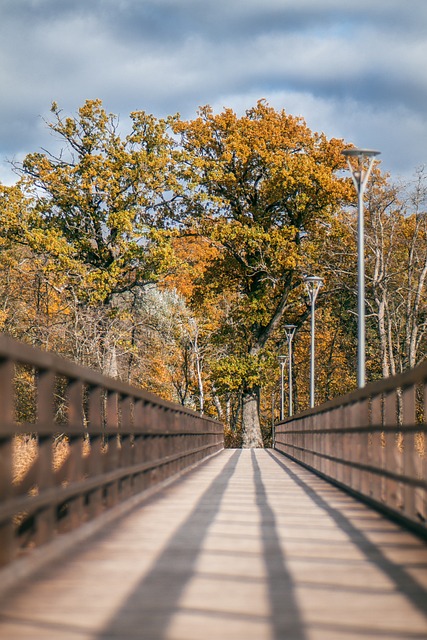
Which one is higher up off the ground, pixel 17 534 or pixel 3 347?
pixel 3 347

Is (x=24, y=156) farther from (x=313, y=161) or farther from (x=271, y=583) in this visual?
(x=271, y=583)

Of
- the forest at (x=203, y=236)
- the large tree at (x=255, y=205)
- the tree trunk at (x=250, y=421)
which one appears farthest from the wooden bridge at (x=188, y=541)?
the tree trunk at (x=250, y=421)

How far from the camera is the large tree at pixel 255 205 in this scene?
44000 mm

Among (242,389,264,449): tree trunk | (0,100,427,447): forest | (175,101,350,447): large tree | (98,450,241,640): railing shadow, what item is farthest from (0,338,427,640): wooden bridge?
(242,389,264,449): tree trunk

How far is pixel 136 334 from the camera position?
4462 cm

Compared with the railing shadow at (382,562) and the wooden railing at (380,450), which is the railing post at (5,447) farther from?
the wooden railing at (380,450)

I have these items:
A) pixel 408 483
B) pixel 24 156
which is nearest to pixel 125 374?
pixel 24 156

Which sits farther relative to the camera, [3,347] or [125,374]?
[125,374]

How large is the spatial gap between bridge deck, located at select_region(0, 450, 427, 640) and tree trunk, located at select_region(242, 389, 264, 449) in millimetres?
37572

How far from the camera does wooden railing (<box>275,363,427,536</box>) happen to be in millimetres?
8383

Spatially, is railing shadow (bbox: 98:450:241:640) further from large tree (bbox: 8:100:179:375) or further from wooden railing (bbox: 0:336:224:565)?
large tree (bbox: 8:100:179:375)

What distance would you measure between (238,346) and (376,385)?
127 ft

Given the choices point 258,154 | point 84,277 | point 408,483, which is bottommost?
point 408,483

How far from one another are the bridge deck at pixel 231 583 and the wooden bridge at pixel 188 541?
13mm
